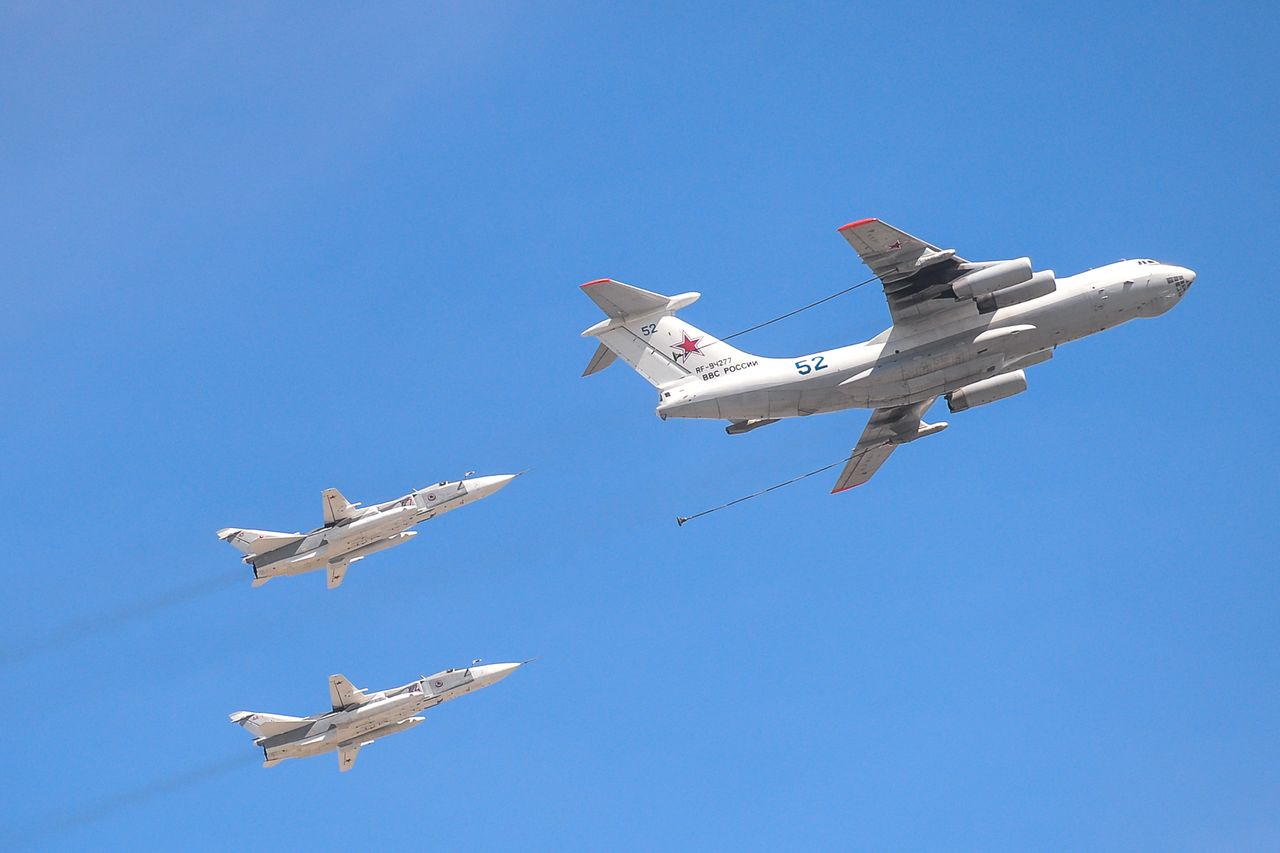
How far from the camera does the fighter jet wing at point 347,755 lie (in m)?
46.8

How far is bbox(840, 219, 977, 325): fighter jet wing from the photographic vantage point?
32938 millimetres

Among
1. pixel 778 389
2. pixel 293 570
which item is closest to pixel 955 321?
pixel 778 389

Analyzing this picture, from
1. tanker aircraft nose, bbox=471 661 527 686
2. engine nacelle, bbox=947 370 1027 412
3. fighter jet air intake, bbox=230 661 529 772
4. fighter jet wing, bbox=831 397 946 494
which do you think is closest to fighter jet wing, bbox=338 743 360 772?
fighter jet air intake, bbox=230 661 529 772

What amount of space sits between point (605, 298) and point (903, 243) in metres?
6.72

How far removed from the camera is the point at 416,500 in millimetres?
44500

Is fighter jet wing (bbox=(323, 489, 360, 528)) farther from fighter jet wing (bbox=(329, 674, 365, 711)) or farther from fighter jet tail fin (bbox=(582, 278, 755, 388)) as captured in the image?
fighter jet tail fin (bbox=(582, 278, 755, 388))

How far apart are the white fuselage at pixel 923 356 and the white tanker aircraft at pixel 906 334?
0.07 ft

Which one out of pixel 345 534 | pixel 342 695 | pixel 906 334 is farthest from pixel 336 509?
pixel 906 334

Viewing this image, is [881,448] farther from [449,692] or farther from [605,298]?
[449,692]

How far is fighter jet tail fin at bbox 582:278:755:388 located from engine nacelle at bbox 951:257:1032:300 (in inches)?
196

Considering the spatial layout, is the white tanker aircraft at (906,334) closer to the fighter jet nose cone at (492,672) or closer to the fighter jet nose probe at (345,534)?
the fighter jet nose probe at (345,534)

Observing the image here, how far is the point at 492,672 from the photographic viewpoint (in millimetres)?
47281

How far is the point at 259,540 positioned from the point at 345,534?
2401 millimetres

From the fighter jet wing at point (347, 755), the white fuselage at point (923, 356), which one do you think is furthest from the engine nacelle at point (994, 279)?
the fighter jet wing at point (347, 755)
